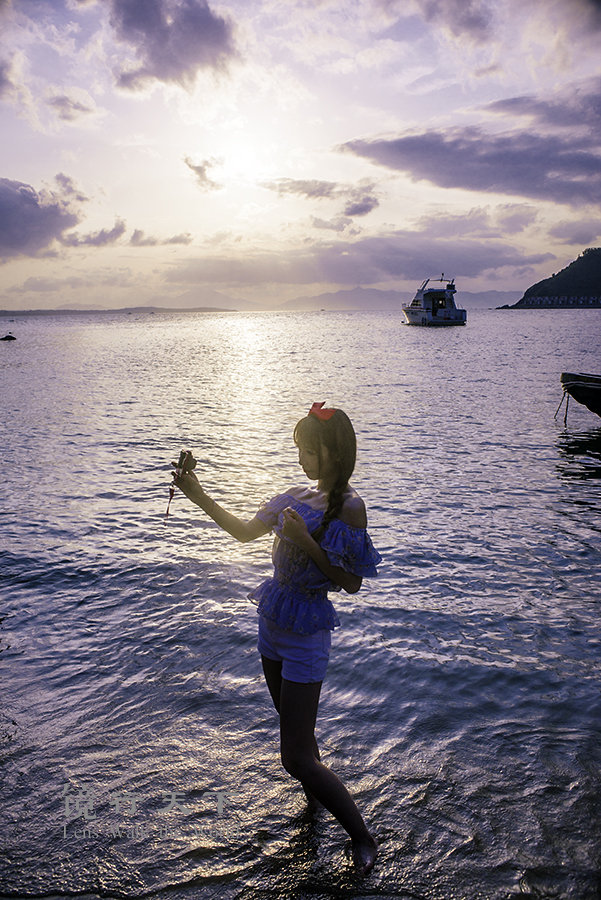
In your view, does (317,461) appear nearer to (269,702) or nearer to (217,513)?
(217,513)

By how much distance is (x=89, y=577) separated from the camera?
7484mm

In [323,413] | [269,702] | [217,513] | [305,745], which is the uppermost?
[323,413]

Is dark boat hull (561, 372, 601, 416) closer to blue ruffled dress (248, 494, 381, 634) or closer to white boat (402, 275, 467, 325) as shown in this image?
blue ruffled dress (248, 494, 381, 634)

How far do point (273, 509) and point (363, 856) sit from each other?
6.32 ft

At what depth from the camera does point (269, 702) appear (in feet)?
16.0

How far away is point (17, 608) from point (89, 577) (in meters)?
0.98

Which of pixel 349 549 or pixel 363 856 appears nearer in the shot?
pixel 349 549

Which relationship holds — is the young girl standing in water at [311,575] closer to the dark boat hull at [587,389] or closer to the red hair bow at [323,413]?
the red hair bow at [323,413]

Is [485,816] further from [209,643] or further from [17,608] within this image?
[17,608]

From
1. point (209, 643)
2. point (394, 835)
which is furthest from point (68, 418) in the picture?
point (394, 835)

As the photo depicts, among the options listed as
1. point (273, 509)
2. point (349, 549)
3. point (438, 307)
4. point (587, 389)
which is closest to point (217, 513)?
point (273, 509)

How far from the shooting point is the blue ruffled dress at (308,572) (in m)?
2.79

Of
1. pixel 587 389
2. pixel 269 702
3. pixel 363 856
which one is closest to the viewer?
pixel 363 856

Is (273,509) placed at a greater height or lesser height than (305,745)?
greater
